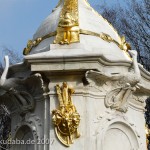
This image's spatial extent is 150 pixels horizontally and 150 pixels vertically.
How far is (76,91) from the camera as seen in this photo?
243 inches

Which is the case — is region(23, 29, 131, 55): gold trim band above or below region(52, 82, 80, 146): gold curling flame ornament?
above

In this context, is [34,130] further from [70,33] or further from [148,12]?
[148,12]

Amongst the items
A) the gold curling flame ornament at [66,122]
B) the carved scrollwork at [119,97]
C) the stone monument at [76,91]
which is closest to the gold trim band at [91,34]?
the stone monument at [76,91]

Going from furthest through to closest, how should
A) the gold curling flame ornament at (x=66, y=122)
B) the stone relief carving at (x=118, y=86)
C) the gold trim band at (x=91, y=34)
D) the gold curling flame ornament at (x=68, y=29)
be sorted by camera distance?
the gold trim band at (x=91, y=34)
the gold curling flame ornament at (x=68, y=29)
the stone relief carving at (x=118, y=86)
the gold curling flame ornament at (x=66, y=122)

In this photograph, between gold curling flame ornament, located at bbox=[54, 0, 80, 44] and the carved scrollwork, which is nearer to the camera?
the carved scrollwork

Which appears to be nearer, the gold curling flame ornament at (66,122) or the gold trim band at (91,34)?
the gold curling flame ornament at (66,122)

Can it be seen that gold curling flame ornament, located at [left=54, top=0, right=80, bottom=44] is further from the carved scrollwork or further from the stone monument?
the carved scrollwork

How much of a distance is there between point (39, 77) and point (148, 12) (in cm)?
1037

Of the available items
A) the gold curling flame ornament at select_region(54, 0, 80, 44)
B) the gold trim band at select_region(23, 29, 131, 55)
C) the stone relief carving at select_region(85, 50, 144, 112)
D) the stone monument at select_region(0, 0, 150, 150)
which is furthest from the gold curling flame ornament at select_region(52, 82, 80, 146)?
the gold trim band at select_region(23, 29, 131, 55)

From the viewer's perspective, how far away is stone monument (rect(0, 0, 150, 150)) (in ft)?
19.9

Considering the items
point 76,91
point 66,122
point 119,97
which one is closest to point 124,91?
point 119,97

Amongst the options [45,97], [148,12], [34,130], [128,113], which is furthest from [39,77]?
[148,12]

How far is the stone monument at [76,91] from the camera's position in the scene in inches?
238

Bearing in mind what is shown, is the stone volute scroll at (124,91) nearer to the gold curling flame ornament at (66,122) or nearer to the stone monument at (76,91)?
the stone monument at (76,91)
